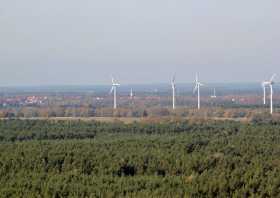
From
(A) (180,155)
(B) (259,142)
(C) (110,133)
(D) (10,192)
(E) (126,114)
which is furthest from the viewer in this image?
(E) (126,114)

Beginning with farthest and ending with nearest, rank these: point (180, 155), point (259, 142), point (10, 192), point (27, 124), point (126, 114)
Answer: point (126, 114) < point (27, 124) < point (259, 142) < point (180, 155) < point (10, 192)

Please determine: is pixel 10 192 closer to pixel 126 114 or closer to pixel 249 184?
pixel 249 184

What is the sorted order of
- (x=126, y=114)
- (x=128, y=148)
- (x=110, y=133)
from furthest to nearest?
(x=126, y=114) → (x=110, y=133) → (x=128, y=148)

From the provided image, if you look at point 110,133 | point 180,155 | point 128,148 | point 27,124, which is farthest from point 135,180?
point 27,124

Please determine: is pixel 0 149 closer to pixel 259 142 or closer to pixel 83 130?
pixel 259 142

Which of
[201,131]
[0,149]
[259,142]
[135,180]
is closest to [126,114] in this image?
[201,131]

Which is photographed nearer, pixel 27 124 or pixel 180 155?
pixel 180 155
